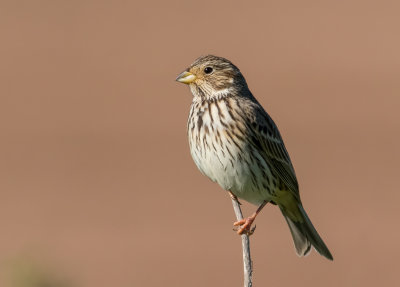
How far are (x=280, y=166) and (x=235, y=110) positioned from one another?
46 cm

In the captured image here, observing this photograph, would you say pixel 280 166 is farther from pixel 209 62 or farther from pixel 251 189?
pixel 209 62

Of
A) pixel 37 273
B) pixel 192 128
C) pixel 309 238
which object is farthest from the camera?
pixel 309 238

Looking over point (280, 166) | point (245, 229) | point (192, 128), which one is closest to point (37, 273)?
point (245, 229)

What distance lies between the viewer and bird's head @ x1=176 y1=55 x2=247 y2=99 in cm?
407

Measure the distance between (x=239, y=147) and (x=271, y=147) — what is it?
262 millimetres

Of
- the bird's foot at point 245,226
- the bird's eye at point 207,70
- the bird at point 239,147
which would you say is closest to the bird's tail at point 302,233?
the bird at point 239,147

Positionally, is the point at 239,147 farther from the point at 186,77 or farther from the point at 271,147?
the point at 186,77

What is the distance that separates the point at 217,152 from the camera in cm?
374

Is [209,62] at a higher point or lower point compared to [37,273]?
higher

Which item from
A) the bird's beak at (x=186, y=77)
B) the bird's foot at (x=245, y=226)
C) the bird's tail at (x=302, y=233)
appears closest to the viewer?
the bird's foot at (x=245, y=226)

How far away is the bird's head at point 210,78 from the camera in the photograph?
407cm

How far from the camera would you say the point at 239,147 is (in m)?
3.78

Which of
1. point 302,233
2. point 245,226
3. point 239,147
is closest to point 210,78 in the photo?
point 239,147

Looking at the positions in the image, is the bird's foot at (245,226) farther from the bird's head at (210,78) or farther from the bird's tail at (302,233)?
the bird's head at (210,78)
